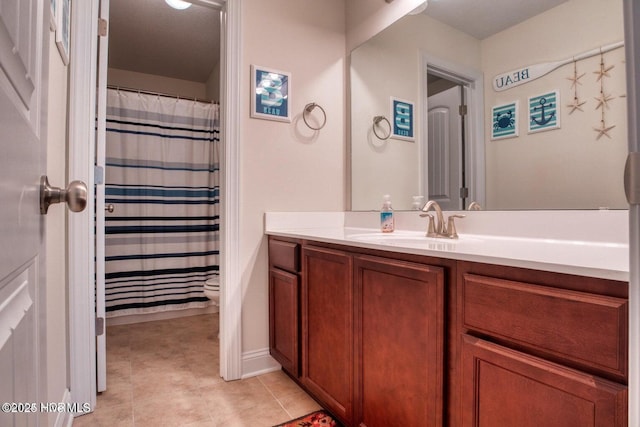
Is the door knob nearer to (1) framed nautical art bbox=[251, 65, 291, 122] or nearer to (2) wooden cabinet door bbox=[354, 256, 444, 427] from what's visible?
(2) wooden cabinet door bbox=[354, 256, 444, 427]

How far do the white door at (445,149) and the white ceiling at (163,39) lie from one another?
1842 millimetres

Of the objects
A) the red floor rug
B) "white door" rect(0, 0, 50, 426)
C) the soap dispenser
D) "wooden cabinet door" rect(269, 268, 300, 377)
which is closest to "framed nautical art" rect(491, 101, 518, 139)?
the soap dispenser

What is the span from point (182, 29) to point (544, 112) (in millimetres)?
3040

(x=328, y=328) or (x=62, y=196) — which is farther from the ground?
(x=62, y=196)

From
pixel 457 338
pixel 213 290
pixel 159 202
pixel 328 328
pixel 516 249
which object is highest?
pixel 159 202

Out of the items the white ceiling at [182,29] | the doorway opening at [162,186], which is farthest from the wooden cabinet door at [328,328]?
the doorway opening at [162,186]

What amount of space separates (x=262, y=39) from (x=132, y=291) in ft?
7.63

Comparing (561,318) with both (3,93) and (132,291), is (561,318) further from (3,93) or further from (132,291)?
(132,291)

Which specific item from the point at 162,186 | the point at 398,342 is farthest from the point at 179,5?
the point at 398,342

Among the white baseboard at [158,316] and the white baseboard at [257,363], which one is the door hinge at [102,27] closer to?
the white baseboard at [257,363]

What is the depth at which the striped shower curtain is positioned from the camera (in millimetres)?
3008

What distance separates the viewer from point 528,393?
804mm

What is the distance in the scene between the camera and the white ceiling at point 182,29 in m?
1.58

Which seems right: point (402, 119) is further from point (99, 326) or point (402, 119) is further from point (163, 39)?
point (163, 39)
